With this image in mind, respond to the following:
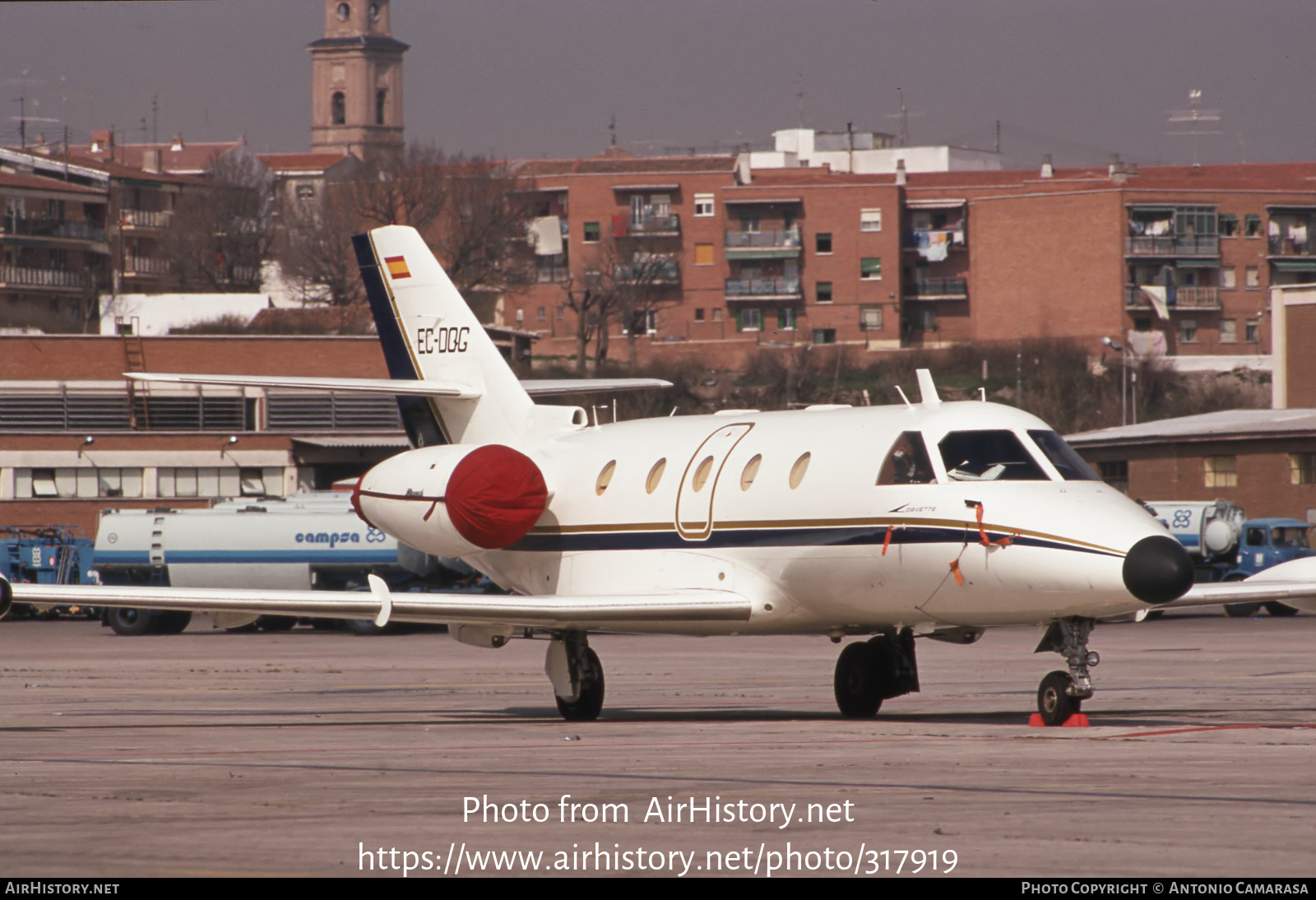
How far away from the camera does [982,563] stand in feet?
51.9

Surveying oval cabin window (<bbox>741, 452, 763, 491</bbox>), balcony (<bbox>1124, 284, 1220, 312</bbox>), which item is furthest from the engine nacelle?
balcony (<bbox>1124, 284, 1220, 312</bbox>)

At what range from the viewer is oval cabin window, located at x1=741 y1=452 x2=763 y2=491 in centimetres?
1789

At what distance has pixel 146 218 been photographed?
416 feet

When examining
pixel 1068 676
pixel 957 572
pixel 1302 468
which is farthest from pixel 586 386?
pixel 1302 468

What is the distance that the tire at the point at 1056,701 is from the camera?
52.0 ft

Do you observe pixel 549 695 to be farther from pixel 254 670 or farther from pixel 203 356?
pixel 203 356

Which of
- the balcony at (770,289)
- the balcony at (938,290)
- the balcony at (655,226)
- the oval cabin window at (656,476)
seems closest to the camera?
the oval cabin window at (656,476)

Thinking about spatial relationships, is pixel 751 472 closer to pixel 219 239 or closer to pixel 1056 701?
pixel 1056 701

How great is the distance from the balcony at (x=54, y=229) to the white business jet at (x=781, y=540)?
3836 inches

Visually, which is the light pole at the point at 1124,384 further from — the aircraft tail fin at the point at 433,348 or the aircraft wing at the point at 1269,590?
the aircraft wing at the point at 1269,590

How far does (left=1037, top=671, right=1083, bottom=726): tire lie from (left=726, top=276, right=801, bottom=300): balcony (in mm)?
101491

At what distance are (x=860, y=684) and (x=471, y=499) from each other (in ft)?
15.6

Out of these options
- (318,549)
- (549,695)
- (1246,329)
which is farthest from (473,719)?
(1246,329)

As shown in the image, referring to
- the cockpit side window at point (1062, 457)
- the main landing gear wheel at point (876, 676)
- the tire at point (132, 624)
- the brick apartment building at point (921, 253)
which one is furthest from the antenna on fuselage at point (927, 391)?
Result: the brick apartment building at point (921, 253)
